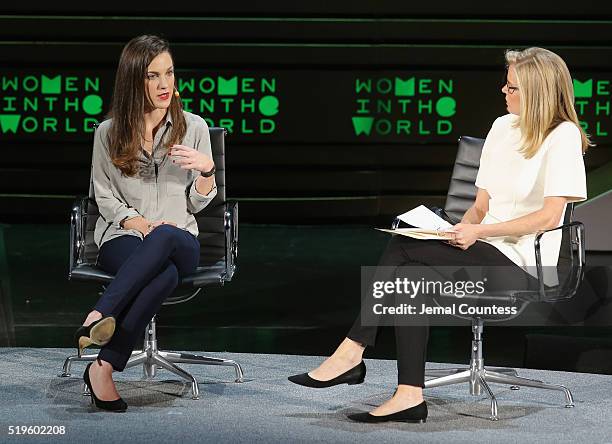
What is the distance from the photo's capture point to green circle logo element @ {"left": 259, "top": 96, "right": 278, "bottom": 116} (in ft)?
29.3

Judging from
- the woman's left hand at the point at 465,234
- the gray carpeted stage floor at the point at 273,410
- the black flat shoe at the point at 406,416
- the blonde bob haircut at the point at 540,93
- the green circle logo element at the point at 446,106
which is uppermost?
the green circle logo element at the point at 446,106

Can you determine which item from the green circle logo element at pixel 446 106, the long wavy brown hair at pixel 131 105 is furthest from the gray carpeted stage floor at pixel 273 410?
the green circle logo element at pixel 446 106

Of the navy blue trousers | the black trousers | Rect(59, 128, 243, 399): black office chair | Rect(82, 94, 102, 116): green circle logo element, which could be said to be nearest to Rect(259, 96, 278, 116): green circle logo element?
Rect(82, 94, 102, 116): green circle logo element

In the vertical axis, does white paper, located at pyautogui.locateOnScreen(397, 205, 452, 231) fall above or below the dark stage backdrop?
below

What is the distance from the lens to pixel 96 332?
11.1ft

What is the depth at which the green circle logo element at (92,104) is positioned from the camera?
348 inches

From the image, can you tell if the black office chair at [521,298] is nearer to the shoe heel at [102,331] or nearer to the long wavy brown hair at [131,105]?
the long wavy brown hair at [131,105]

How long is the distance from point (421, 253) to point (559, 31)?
5.74 metres

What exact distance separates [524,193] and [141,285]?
Result: 4.13 feet

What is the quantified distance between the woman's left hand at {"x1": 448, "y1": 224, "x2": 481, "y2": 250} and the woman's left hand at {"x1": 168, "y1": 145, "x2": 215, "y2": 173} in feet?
2.89

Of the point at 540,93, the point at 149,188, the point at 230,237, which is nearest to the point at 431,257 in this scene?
the point at 540,93

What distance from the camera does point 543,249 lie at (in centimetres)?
364

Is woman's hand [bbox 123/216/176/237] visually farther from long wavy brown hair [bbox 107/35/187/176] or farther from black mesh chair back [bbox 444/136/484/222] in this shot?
black mesh chair back [bbox 444/136/484/222]

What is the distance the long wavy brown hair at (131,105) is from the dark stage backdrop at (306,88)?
192 inches
